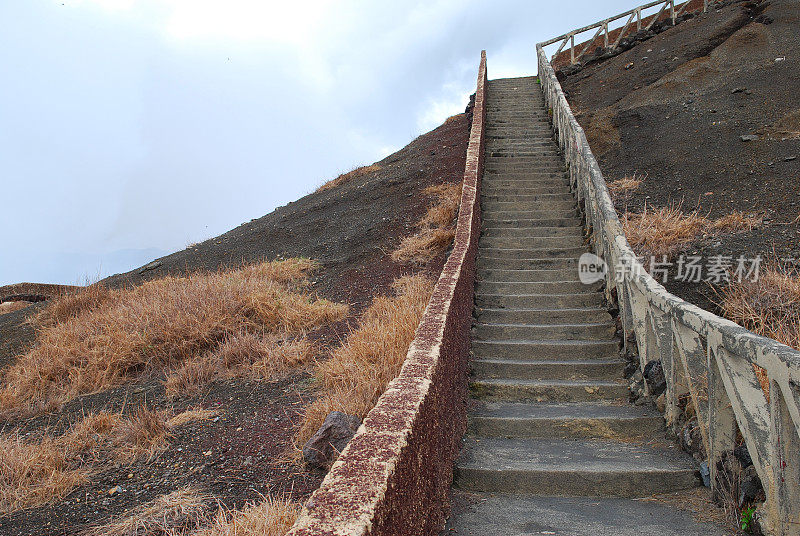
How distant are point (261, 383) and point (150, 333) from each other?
7.11 ft

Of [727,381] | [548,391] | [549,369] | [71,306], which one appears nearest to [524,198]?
[549,369]

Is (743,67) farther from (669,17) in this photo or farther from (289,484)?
(289,484)

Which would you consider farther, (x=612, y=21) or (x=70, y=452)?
(x=612, y=21)

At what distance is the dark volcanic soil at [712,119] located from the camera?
24.2 feet

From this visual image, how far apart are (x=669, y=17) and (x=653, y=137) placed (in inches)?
448

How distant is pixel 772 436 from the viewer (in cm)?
230

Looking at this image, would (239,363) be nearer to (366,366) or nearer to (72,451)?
(72,451)

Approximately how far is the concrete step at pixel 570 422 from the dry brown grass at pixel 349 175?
13.2 metres

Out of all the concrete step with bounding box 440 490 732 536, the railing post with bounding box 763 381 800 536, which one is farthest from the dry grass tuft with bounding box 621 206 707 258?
the railing post with bounding box 763 381 800 536

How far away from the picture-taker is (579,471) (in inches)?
134

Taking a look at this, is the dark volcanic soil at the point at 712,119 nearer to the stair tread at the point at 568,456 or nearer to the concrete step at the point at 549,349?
the concrete step at the point at 549,349

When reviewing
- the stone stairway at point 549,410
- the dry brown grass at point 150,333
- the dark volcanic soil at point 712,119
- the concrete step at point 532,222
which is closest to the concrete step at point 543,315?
the stone stairway at point 549,410

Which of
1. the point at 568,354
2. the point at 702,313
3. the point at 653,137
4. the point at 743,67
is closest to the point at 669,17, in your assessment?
the point at 743,67

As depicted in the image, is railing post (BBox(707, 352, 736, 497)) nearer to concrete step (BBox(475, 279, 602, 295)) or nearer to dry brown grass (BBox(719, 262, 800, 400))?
dry brown grass (BBox(719, 262, 800, 400))
